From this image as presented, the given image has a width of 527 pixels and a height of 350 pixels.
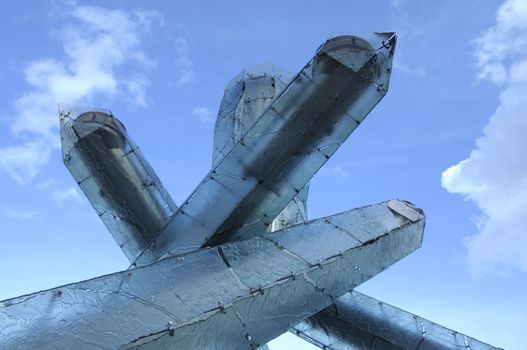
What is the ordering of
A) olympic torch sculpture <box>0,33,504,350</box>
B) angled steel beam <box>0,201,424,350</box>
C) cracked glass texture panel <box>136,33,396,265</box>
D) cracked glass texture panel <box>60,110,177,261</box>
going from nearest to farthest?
angled steel beam <box>0,201,424,350</box>
olympic torch sculpture <box>0,33,504,350</box>
cracked glass texture panel <box>136,33,396,265</box>
cracked glass texture panel <box>60,110,177,261</box>

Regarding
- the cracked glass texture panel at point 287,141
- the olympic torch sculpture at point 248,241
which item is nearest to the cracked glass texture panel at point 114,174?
the olympic torch sculpture at point 248,241

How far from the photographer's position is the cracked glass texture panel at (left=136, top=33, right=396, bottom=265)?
6.98 metres

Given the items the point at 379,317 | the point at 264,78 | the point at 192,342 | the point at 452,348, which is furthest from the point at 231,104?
the point at 192,342

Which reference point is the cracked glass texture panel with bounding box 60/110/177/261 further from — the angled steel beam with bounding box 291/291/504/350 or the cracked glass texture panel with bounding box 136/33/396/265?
the angled steel beam with bounding box 291/291/504/350

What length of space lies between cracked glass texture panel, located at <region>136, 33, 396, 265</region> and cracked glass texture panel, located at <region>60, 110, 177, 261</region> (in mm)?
1078

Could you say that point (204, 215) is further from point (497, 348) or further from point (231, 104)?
point (497, 348)

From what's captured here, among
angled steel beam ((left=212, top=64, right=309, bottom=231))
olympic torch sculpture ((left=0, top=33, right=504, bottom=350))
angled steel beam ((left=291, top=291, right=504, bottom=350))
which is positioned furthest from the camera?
angled steel beam ((left=212, top=64, right=309, bottom=231))

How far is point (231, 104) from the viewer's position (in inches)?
423

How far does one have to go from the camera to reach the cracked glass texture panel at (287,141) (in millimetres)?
6980

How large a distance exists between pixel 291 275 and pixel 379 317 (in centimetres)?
399

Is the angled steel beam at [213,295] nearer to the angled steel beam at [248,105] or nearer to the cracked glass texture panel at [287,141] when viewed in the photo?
the cracked glass texture panel at [287,141]

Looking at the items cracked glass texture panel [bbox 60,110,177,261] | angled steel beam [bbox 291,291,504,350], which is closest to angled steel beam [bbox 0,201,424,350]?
angled steel beam [bbox 291,291,504,350]

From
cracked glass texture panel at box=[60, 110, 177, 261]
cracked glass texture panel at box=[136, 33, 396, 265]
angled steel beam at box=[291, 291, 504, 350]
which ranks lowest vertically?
angled steel beam at box=[291, 291, 504, 350]

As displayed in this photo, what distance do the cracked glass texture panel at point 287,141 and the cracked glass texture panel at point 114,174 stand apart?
108 cm
